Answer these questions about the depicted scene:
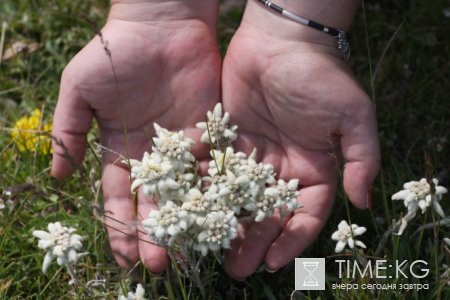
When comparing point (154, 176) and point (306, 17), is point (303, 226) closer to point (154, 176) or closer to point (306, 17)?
point (154, 176)

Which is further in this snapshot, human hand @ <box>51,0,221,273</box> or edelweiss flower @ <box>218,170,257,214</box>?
human hand @ <box>51,0,221,273</box>

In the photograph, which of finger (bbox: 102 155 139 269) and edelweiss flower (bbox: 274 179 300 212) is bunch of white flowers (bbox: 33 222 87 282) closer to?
finger (bbox: 102 155 139 269)

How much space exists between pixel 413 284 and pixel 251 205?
67 centimetres

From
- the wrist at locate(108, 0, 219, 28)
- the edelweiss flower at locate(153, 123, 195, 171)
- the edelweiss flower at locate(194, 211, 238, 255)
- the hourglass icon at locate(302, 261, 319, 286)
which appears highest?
the wrist at locate(108, 0, 219, 28)

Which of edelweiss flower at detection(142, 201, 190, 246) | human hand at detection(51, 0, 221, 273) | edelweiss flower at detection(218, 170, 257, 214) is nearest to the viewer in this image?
edelweiss flower at detection(142, 201, 190, 246)

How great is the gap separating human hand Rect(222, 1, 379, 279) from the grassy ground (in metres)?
0.15

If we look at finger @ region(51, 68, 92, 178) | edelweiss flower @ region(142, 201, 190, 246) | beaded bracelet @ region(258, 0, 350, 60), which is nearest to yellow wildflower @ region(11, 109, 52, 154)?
finger @ region(51, 68, 92, 178)

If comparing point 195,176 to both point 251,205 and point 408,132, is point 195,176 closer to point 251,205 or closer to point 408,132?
point 251,205

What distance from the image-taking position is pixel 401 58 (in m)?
3.80

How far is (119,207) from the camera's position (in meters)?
2.74

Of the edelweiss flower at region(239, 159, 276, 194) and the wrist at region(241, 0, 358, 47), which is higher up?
the wrist at region(241, 0, 358, 47)

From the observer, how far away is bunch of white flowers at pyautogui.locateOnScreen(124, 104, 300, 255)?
7.52 ft

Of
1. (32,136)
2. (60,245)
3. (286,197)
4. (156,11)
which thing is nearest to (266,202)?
(286,197)

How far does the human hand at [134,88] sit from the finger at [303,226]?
48cm
